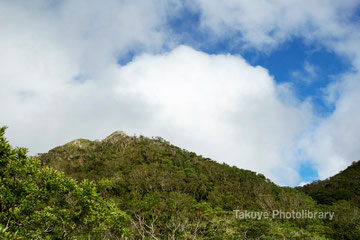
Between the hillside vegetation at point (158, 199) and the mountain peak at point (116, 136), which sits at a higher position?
the mountain peak at point (116, 136)

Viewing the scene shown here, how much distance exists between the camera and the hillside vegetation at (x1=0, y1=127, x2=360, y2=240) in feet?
41.8

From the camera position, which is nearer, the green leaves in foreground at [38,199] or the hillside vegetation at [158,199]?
the green leaves in foreground at [38,199]

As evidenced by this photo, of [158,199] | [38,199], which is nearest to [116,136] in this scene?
[158,199]

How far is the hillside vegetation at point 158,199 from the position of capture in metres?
12.7

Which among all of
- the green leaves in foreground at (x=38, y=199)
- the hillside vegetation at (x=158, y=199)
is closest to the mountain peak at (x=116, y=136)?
the hillside vegetation at (x=158, y=199)

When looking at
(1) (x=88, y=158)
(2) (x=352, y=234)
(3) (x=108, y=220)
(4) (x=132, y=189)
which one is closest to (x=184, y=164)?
(4) (x=132, y=189)

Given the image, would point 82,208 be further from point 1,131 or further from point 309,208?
point 309,208

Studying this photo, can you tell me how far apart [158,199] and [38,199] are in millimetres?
56100

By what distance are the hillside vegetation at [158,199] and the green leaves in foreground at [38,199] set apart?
0.19ft

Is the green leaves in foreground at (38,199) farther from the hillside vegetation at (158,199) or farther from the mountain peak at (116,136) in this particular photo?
the mountain peak at (116,136)

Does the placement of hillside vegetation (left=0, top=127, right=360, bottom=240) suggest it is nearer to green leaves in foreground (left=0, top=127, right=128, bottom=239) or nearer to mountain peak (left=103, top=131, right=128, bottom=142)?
green leaves in foreground (left=0, top=127, right=128, bottom=239)

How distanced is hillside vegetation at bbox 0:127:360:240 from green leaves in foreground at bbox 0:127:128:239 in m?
0.06

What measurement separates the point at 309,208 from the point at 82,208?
56850 millimetres

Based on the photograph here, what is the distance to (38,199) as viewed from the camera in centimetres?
1215
